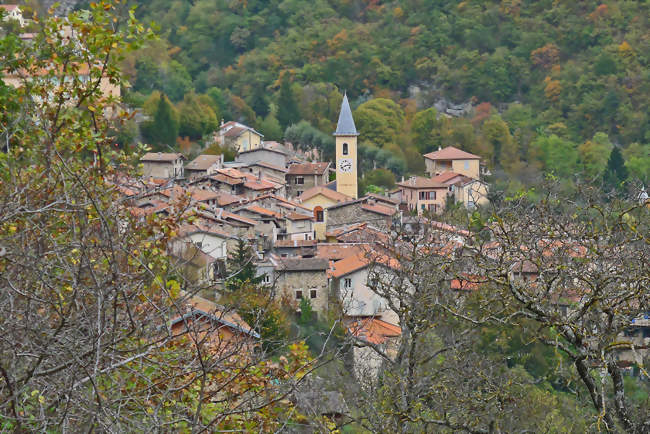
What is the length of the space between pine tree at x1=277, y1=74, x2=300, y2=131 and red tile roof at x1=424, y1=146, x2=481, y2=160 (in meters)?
7.38

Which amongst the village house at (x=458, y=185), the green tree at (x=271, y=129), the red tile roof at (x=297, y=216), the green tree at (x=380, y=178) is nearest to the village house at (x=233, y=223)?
the red tile roof at (x=297, y=216)

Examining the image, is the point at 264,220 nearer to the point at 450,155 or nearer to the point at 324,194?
the point at 324,194

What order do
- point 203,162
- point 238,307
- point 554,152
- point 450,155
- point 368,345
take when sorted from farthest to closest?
1. point 554,152
2. point 450,155
3. point 203,162
4. point 368,345
5. point 238,307

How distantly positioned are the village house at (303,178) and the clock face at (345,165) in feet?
2.27

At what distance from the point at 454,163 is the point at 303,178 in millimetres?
8171

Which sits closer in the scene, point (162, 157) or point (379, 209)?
point (379, 209)

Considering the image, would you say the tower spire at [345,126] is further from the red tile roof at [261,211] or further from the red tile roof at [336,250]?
the red tile roof at [336,250]

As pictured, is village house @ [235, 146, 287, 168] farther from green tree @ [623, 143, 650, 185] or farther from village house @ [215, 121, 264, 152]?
green tree @ [623, 143, 650, 185]

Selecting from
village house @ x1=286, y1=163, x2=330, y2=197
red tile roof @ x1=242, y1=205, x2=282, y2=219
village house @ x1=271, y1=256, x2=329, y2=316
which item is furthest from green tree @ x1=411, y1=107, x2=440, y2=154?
village house @ x1=271, y1=256, x2=329, y2=316

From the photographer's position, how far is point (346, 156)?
4084cm

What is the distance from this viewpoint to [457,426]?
19.1 feet

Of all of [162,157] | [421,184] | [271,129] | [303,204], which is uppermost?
[271,129]

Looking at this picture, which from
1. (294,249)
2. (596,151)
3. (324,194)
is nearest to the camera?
(294,249)

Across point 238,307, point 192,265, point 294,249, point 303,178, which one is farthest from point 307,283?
point 238,307
